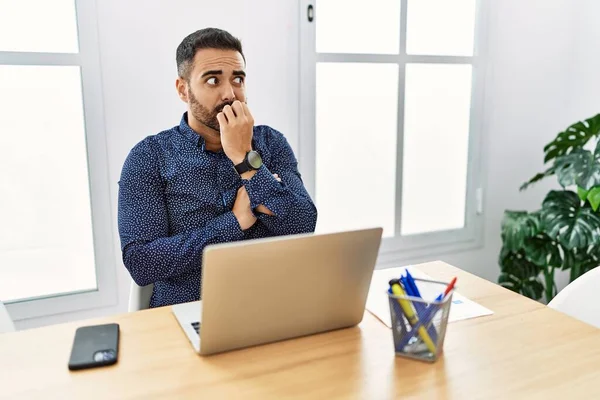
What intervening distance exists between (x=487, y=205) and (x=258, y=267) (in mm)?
2242

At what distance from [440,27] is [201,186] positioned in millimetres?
1645

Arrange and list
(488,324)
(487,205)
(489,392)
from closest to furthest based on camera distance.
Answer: (489,392) < (488,324) < (487,205)

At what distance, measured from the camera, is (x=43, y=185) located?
1961mm

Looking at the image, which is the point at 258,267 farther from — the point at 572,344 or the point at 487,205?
the point at 487,205

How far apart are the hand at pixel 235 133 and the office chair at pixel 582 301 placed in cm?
86

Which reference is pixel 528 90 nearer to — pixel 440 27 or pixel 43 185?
pixel 440 27

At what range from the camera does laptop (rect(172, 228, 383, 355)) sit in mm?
858

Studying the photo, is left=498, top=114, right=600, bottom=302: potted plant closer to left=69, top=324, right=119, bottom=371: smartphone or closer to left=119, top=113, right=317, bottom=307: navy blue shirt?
left=119, top=113, right=317, bottom=307: navy blue shirt

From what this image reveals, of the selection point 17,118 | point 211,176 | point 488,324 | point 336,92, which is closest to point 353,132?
point 336,92

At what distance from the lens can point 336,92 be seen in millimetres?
2402

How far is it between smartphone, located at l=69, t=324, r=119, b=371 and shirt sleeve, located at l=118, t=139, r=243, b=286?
30 cm

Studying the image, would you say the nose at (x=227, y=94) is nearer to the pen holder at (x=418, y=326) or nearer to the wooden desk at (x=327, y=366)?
the wooden desk at (x=327, y=366)

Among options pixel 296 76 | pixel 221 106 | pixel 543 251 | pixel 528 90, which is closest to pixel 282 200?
pixel 221 106

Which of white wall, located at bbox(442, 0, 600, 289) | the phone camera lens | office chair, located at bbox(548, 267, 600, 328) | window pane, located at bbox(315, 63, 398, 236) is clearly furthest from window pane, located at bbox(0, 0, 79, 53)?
white wall, located at bbox(442, 0, 600, 289)
